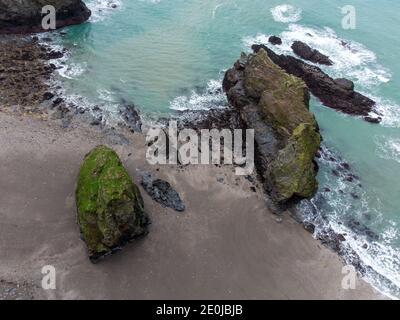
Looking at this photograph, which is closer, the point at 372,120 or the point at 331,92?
the point at 372,120

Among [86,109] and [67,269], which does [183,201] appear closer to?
[67,269]

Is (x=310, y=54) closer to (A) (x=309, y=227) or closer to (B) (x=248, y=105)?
(B) (x=248, y=105)

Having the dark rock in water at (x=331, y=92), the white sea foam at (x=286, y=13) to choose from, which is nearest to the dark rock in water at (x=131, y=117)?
the dark rock in water at (x=331, y=92)

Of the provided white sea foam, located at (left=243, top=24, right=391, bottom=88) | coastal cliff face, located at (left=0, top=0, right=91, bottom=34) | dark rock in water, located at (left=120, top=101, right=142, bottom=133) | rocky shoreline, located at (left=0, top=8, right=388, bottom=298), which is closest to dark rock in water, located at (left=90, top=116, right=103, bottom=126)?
rocky shoreline, located at (left=0, top=8, right=388, bottom=298)

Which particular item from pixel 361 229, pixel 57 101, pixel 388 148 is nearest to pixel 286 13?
pixel 388 148

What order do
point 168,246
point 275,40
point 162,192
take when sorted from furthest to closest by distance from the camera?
point 275,40 → point 162,192 → point 168,246

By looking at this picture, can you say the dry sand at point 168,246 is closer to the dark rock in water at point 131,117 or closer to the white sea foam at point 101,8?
the dark rock in water at point 131,117

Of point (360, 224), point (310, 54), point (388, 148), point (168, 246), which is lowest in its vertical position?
point (168, 246)
